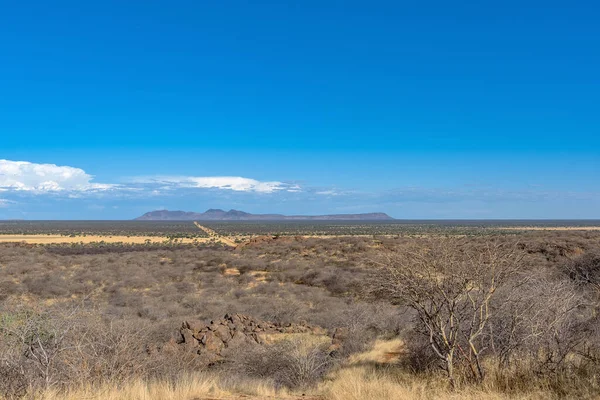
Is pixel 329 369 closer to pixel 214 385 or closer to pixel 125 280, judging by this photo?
pixel 214 385

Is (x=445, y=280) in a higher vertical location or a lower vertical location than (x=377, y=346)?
higher

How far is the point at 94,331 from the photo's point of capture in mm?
9836

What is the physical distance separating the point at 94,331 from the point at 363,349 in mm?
7627

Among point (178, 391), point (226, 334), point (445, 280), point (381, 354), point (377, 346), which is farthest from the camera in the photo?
point (226, 334)

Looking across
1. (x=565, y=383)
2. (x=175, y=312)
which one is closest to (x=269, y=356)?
(x=565, y=383)

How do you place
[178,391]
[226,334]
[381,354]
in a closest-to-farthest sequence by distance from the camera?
[178,391]
[381,354]
[226,334]

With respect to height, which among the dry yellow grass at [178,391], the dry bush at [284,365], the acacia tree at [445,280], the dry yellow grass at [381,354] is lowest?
the dry yellow grass at [381,354]

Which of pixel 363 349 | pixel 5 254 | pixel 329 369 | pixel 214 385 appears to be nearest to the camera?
pixel 214 385

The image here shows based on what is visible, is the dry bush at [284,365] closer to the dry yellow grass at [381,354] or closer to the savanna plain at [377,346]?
the savanna plain at [377,346]

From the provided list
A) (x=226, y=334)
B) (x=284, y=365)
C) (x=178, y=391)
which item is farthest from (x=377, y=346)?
(x=178, y=391)

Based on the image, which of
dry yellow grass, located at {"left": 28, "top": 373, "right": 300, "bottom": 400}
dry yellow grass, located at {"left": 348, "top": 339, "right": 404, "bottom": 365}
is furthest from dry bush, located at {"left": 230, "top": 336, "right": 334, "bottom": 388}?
dry yellow grass, located at {"left": 348, "top": 339, "right": 404, "bottom": 365}

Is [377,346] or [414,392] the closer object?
[414,392]

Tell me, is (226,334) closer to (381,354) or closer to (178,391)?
(381,354)

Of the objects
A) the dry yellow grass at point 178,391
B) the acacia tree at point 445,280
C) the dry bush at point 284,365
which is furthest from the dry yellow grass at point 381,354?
the acacia tree at point 445,280
